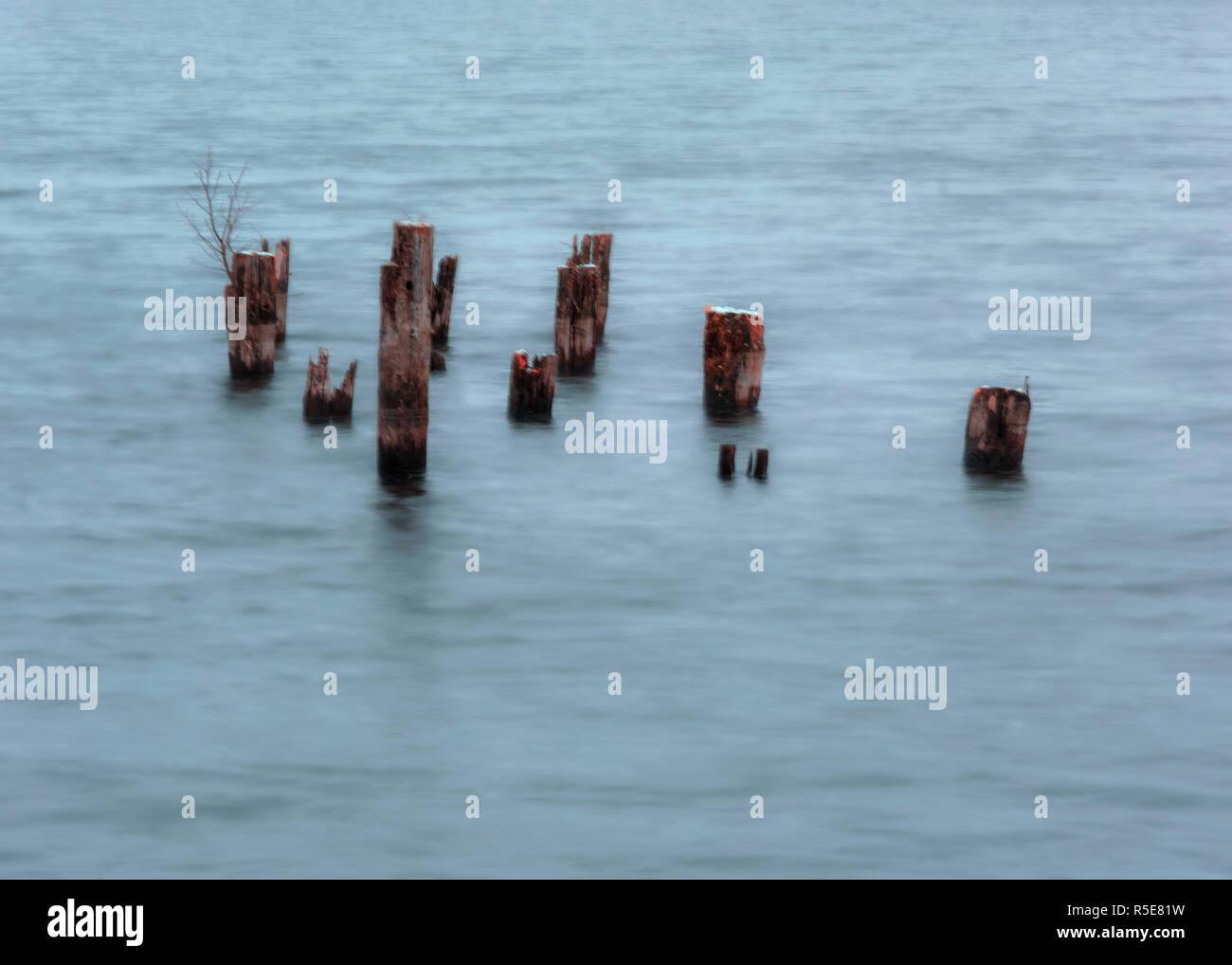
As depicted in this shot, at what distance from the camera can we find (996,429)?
28.9m

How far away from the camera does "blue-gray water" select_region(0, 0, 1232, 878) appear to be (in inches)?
763

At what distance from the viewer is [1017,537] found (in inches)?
1073

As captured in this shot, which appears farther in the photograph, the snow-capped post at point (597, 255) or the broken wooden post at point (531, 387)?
the snow-capped post at point (597, 255)

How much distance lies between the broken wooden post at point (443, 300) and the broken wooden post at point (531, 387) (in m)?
3.89

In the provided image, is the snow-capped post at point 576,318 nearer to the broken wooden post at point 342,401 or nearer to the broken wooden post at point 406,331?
the broken wooden post at point 342,401

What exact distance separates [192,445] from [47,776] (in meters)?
12.0

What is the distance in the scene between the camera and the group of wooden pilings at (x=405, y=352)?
81.8 ft

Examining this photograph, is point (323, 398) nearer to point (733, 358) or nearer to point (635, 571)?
point (733, 358)

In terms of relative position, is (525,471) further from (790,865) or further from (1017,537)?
(790,865)
